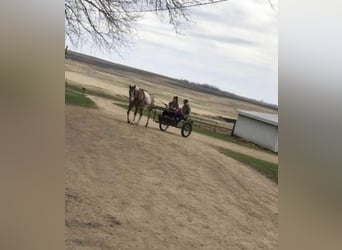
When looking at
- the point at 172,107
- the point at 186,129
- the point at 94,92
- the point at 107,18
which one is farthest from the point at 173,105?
the point at 107,18

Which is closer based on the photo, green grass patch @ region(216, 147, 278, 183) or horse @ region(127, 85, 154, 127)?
green grass patch @ region(216, 147, 278, 183)

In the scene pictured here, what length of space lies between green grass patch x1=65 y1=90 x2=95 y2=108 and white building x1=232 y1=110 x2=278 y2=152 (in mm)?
646

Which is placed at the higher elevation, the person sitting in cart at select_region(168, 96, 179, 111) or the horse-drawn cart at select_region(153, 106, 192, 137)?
the person sitting in cart at select_region(168, 96, 179, 111)

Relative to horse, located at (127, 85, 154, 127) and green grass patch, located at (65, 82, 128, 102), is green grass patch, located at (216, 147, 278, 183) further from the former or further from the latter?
green grass patch, located at (65, 82, 128, 102)

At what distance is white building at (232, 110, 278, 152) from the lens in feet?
5.53

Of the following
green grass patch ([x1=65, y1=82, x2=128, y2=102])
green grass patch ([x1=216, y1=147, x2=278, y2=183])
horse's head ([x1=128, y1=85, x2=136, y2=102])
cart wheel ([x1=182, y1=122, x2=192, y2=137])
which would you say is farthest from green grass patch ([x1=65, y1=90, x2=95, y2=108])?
green grass patch ([x1=216, y1=147, x2=278, y2=183])

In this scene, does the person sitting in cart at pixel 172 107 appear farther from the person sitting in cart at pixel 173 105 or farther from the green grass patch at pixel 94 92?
the green grass patch at pixel 94 92

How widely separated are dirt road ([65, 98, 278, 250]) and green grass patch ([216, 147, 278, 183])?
2 centimetres

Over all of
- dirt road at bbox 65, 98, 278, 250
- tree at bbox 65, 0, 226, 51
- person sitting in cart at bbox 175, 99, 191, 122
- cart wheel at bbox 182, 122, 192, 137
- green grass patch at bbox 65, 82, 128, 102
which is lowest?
dirt road at bbox 65, 98, 278, 250

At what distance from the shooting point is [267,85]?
169 cm
